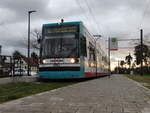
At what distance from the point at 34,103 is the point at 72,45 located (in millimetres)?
9801

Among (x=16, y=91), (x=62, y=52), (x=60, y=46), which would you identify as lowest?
(x=16, y=91)

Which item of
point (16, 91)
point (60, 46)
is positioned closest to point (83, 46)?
point (60, 46)

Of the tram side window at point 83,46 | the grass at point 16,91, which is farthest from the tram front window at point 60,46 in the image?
the grass at point 16,91

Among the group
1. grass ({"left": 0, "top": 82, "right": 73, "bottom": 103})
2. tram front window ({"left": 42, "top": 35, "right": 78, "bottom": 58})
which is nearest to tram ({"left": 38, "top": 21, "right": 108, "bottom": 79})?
tram front window ({"left": 42, "top": 35, "right": 78, "bottom": 58})

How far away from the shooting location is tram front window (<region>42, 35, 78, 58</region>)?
16.5 m

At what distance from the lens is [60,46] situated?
16.6m

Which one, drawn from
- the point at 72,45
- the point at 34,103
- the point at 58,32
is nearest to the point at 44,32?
the point at 58,32

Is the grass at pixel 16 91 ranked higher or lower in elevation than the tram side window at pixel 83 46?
lower

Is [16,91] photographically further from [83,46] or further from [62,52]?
[83,46]

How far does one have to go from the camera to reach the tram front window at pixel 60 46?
1650 cm

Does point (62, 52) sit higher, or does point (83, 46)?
point (83, 46)

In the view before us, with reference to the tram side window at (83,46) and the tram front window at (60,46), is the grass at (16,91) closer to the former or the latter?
the tram front window at (60,46)

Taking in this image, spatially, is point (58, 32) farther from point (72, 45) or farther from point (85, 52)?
point (85, 52)

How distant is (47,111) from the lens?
5.96 metres
